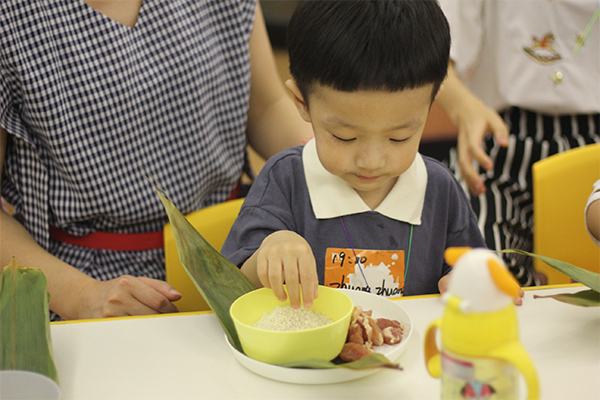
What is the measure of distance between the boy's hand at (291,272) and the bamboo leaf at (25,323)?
279 millimetres

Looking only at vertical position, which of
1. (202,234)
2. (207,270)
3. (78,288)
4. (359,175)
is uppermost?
(359,175)

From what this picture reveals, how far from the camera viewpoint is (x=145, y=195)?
119 centimetres

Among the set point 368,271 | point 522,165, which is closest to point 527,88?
point 522,165

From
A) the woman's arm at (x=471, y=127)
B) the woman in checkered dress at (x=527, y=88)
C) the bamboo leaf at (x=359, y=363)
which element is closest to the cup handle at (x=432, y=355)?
the bamboo leaf at (x=359, y=363)

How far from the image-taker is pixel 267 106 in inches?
55.7

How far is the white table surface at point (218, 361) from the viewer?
632mm

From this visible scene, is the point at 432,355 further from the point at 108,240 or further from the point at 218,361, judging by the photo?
the point at 108,240

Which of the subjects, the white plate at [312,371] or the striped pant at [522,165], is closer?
the white plate at [312,371]

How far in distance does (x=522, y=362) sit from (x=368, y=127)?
0.46 metres

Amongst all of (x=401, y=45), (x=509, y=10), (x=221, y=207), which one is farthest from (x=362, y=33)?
(x=509, y=10)

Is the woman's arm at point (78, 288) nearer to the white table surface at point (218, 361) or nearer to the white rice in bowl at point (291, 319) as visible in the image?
the white table surface at point (218, 361)

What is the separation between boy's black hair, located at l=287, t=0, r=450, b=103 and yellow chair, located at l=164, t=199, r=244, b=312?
41cm

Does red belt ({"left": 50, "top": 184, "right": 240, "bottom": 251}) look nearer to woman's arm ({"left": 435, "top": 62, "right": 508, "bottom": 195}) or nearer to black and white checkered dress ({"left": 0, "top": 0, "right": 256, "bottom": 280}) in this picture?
black and white checkered dress ({"left": 0, "top": 0, "right": 256, "bottom": 280})

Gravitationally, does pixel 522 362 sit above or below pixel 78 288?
above
